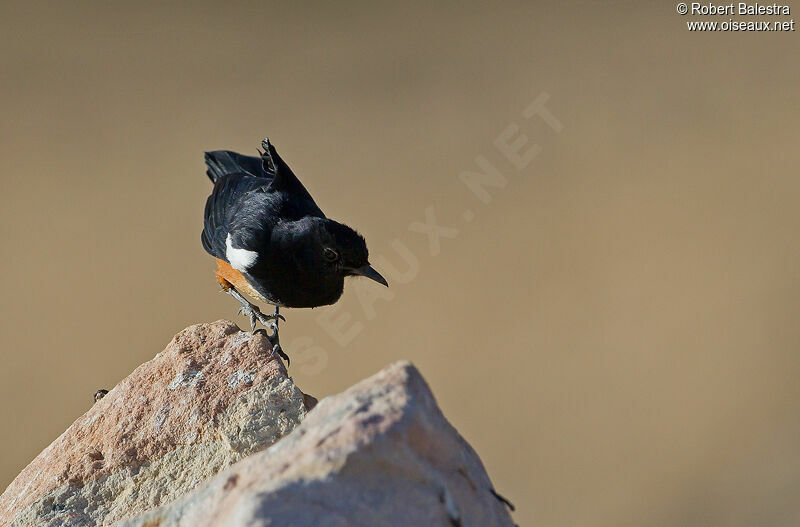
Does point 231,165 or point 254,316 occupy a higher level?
point 231,165

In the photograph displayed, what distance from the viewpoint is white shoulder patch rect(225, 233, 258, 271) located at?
3.75m

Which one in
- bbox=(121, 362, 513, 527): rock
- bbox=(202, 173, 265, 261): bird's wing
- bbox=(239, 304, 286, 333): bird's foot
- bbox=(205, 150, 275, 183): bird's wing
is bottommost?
bbox=(121, 362, 513, 527): rock

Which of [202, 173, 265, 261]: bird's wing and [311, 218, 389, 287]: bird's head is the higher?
[202, 173, 265, 261]: bird's wing

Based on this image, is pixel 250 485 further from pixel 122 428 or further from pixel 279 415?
pixel 122 428

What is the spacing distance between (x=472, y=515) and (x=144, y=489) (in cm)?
118

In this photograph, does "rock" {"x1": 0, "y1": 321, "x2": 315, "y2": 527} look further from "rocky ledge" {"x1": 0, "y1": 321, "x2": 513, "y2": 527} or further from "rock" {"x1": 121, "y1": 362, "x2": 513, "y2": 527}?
"rock" {"x1": 121, "y1": 362, "x2": 513, "y2": 527}

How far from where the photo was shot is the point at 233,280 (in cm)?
407

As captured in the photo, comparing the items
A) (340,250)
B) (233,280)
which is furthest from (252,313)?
(340,250)

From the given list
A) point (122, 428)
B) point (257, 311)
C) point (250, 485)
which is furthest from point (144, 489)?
point (257, 311)

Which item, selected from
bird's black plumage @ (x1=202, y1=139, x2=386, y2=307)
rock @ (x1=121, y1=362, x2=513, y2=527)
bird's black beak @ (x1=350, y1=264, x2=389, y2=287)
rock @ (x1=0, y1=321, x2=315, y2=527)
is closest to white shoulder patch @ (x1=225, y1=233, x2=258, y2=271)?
bird's black plumage @ (x1=202, y1=139, x2=386, y2=307)

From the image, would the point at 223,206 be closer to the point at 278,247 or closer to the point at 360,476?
the point at 278,247

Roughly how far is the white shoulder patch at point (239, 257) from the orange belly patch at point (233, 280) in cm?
7

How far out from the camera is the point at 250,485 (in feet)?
5.18

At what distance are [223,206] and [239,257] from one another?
1.65 feet
